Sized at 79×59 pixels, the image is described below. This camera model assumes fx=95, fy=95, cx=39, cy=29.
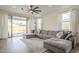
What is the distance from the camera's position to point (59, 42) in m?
2.30

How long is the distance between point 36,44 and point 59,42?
1.89 ft

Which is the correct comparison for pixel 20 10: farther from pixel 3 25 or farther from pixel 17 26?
pixel 3 25

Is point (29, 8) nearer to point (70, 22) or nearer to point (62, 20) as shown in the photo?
point (62, 20)

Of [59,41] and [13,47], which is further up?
[59,41]

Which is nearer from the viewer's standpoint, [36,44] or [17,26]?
[36,44]

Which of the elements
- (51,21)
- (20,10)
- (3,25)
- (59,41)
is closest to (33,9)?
(20,10)

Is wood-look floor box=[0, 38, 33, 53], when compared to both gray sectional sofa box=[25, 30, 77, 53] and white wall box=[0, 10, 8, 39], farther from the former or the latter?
gray sectional sofa box=[25, 30, 77, 53]

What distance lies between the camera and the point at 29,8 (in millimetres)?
2289

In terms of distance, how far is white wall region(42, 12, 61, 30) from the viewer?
7.93 ft

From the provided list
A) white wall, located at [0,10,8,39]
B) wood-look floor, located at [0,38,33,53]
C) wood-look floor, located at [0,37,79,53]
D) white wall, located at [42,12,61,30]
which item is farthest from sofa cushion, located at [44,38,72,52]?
white wall, located at [0,10,8,39]
